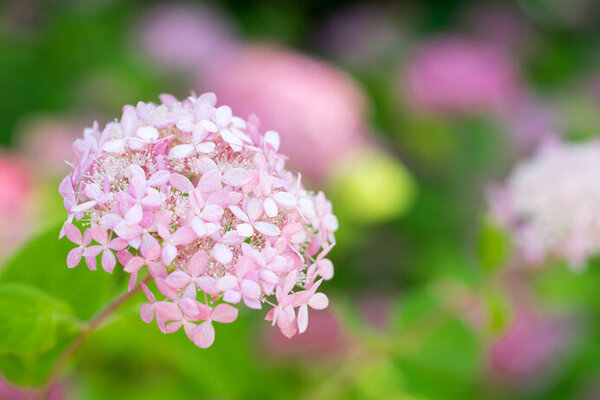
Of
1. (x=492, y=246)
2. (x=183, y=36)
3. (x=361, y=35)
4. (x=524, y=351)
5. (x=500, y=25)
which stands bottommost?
(x=492, y=246)

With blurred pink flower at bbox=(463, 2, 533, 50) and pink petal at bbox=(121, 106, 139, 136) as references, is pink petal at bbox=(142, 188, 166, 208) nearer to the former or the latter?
pink petal at bbox=(121, 106, 139, 136)

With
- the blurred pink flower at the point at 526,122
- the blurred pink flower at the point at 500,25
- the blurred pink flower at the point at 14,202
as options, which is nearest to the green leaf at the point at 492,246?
the blurred pink flower at the point at 14,202

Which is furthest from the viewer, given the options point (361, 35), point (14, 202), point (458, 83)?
point (361, 35)

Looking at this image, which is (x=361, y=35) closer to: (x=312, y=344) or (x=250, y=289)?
(x=312, y=344)

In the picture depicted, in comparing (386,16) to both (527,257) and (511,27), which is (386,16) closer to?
(511,27)

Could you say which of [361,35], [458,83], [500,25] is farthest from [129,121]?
[500,25]

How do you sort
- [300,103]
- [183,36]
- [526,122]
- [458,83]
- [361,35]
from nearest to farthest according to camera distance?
[300,103] < [458,83] < [526,122] < [183,36] < [361,35]
